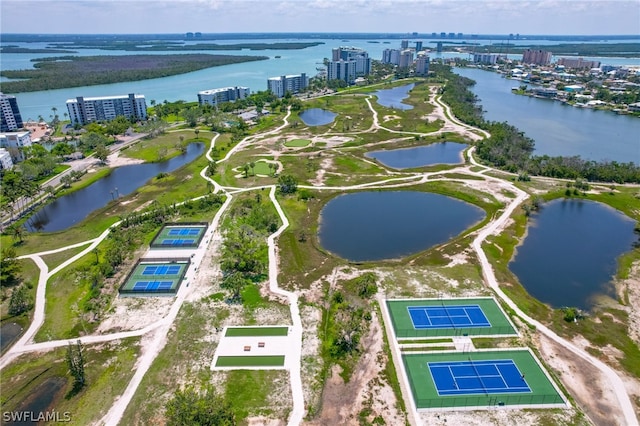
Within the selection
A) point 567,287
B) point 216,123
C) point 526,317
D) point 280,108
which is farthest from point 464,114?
point 526,317

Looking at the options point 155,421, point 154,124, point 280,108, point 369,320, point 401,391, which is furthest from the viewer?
point 280,108

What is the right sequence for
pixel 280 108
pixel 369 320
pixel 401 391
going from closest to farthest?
pixel 401 391, pixel 369 320, pixel 280 108

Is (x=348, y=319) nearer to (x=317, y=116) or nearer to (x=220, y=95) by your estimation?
(x=317, y=116)

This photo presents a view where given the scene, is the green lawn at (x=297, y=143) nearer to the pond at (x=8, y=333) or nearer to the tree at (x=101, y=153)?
the tree at (x=101, y=153)

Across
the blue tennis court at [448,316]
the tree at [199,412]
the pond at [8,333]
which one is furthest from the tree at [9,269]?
the blue tennis court at [448,316]

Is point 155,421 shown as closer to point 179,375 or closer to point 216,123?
point 179,375

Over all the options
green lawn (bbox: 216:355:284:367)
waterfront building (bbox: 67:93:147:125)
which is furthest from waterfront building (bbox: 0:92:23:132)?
green lawn (bbox: 216:355:284:367)

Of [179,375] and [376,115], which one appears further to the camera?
[376,115]
